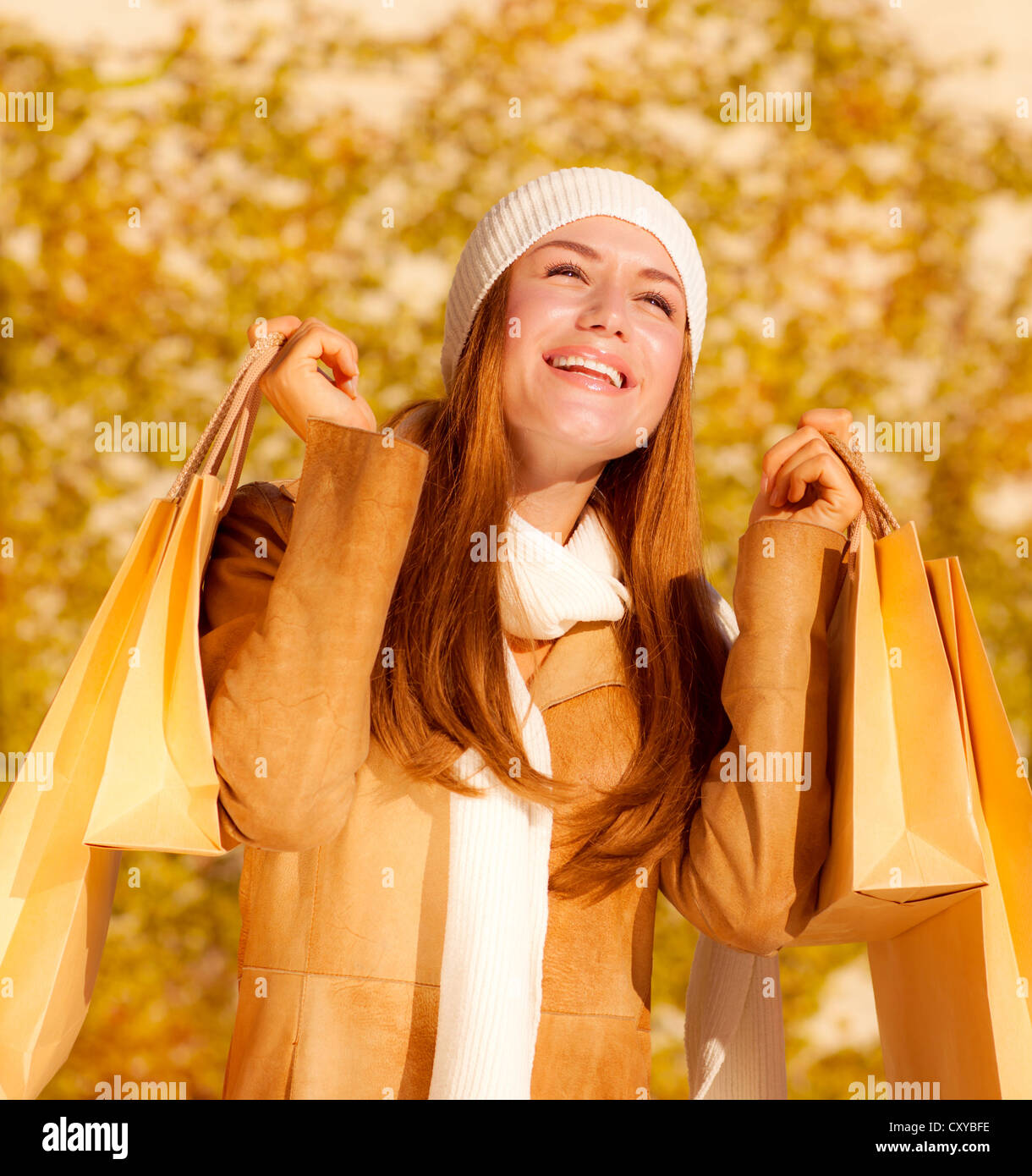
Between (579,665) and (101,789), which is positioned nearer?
(101,789)

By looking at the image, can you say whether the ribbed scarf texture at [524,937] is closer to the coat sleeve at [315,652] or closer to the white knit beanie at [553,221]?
the coat sleeve at [315,652]

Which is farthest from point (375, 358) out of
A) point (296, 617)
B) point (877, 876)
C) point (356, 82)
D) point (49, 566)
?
point (877, 876)

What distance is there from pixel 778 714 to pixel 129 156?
2222 millimetres

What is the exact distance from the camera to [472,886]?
1.32 metres

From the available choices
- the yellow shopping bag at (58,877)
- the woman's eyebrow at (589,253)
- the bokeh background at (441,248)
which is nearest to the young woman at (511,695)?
the woman's eyebrow at (589,253)

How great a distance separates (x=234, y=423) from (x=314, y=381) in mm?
106

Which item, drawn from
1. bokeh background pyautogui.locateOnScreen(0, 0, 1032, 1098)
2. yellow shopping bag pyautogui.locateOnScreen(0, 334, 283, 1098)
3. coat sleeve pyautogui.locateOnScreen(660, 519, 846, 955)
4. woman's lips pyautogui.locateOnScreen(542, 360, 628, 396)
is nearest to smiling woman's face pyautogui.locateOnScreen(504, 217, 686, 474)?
woman's lips pyautogui.locateOnScreen(542, 360, 628, 396)

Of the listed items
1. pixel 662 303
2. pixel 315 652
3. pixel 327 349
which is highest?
pixel 662 303

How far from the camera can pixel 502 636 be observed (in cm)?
149

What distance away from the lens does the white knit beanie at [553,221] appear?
1.59 metres

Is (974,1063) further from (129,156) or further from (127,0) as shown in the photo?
(127,0)

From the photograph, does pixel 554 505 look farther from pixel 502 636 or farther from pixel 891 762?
pixel 891 762

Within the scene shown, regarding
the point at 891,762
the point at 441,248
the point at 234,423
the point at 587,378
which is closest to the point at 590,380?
the point at 587,378

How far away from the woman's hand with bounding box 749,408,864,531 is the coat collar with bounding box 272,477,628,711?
0.77ft
